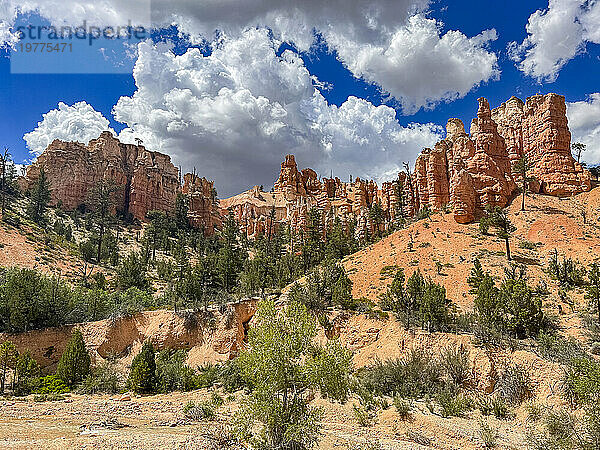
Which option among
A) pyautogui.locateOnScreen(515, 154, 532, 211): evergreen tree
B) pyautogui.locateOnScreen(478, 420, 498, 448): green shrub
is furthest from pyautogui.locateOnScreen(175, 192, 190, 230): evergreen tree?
pyautogui.locateOnScreen(478, 420, 498, 448): green shrub

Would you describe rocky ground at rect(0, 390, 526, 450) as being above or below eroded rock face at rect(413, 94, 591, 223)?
below

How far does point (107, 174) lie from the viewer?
9194cm

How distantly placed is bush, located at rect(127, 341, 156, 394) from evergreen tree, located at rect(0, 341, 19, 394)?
26.8 feet

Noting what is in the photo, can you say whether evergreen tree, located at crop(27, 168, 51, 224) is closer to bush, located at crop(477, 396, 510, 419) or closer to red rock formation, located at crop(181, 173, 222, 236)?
red rock formation, located at crop(181, 173, 222, 236)

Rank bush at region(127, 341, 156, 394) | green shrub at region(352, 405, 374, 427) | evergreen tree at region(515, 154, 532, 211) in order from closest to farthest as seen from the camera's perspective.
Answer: green shrub at region(352, 405, 374, 427), bush at region(127, 341, 156, 394), evergreen tree at region(515, 154, 532, 211)

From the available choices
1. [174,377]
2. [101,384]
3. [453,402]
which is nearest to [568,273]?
[453,402]

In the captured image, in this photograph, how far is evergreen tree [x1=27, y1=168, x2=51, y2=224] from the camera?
215 feet

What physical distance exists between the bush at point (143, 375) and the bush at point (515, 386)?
72.4 ft

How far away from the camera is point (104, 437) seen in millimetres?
11500

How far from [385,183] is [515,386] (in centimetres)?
6452

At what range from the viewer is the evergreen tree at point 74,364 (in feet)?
80.9

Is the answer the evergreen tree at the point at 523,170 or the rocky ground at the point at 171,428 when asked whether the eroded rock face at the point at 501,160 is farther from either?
the rocky ground at the point at 171,428

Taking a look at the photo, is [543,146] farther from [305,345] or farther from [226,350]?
[305,345]

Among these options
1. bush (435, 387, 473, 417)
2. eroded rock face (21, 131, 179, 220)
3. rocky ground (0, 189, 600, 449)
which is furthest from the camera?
eroded rock face (21, 131, 179, 220)
